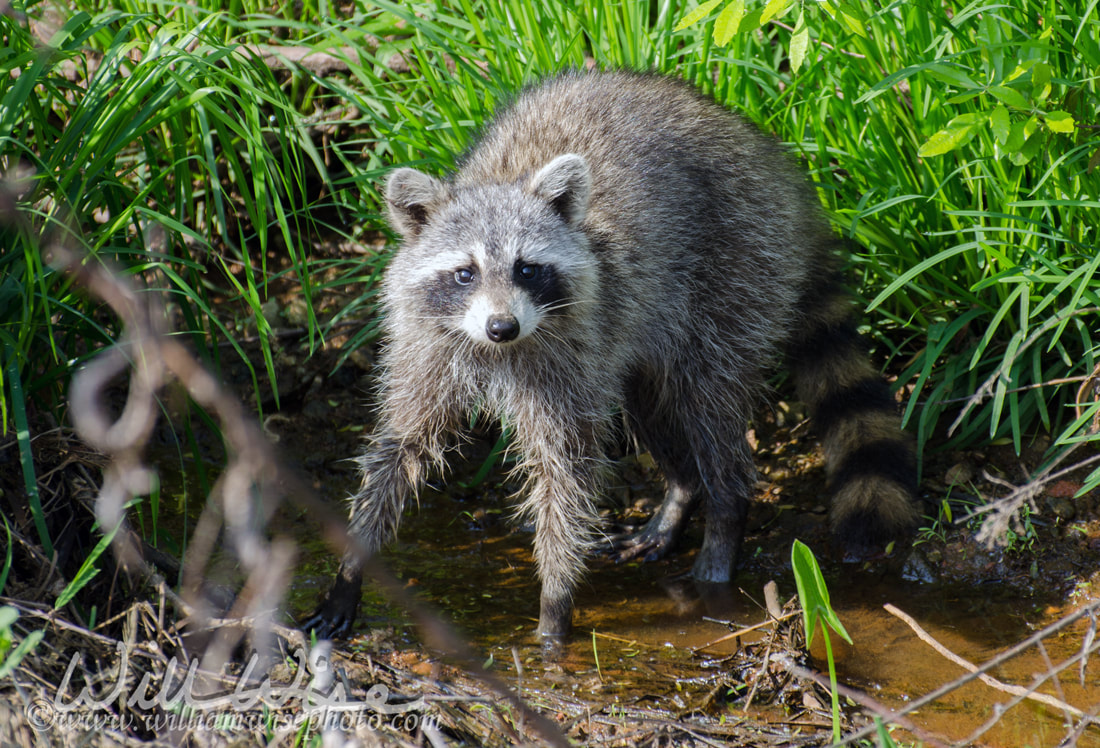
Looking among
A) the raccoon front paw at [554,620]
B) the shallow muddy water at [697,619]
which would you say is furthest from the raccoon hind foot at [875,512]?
the raccoon front paw at [554,620]

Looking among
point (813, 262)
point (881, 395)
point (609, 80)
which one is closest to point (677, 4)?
point (609, 80)

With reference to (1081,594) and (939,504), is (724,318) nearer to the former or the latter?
(939,504)

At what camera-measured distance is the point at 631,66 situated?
4160 millimetres

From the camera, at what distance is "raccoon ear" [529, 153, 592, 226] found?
325 cm

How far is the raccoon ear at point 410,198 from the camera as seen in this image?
3283 mm

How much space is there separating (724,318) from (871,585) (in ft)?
3.41

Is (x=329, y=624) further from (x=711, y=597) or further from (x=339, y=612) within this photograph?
(x=711, y=597)

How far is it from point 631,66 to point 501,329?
1721mm

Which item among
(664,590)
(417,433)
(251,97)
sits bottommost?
(664,590)

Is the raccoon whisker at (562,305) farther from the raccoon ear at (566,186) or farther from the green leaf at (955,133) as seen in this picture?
the green leaf at (955,133)

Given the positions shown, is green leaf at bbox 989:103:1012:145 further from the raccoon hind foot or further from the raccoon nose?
the raccoon nose

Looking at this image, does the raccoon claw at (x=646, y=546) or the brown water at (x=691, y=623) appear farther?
the raccoon claw at (x=646, y=546)

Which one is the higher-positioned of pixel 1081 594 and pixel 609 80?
pixel 609 80

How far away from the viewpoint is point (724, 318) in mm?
3705
